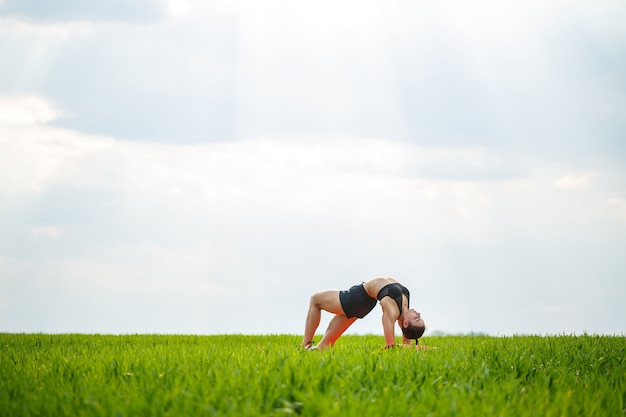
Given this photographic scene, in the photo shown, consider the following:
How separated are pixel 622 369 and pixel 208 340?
942 cm

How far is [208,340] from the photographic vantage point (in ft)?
52.0

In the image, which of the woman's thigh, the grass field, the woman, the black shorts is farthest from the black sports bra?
the grass field

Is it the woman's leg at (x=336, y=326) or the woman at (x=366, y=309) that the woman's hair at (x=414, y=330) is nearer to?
the woman at (x=366, y=309)

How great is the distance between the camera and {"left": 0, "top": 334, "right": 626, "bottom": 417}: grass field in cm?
582

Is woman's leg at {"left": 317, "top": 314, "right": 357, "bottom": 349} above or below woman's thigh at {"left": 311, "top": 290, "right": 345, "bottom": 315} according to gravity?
below

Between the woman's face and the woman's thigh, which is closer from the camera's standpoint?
the woman's face

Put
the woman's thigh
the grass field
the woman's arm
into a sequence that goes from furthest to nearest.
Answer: the woman's thigh → the woman's arm → the grass field

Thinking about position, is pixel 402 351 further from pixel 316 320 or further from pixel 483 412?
pixel 483 412

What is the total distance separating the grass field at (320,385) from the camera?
582 centimetres

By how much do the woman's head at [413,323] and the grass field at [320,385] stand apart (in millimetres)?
1041

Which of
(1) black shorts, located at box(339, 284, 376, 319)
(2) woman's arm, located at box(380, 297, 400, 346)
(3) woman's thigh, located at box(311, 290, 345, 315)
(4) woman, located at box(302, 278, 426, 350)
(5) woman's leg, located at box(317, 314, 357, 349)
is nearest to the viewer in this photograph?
(2) woman's arm, located at box(380, 297, 400, 346)

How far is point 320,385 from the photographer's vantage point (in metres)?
6.61

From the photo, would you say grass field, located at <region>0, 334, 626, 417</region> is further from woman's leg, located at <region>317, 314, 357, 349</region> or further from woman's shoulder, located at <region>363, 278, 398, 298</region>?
woman's leg, located at <region>317, 314, 357, 349</region>

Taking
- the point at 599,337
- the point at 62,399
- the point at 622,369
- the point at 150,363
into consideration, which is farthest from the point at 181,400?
the point at 599,337
